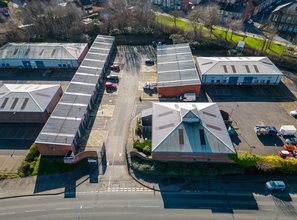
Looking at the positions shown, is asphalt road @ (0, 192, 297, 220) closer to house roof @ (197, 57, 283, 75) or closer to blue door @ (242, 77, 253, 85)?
blue door @ (242, 77, 253, 85)

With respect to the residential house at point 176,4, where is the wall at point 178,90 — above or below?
below

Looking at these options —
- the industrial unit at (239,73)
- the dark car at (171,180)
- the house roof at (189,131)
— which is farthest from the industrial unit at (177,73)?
the dark car at (171,180)

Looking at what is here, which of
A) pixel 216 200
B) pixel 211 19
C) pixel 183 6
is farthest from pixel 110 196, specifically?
pixel 183 6

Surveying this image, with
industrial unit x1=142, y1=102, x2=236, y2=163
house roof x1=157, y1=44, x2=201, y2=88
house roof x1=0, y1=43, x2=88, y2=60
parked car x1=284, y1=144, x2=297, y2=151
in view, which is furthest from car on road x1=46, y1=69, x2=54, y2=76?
parked car x1=284, y1=144, x2=297, y2=151

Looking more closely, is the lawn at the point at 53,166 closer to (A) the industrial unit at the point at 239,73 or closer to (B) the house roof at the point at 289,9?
(A) the industrial unit at the point at 239,73

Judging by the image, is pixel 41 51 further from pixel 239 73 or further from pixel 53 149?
pixel 239 73

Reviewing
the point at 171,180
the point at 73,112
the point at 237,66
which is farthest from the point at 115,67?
the point at 171,180
